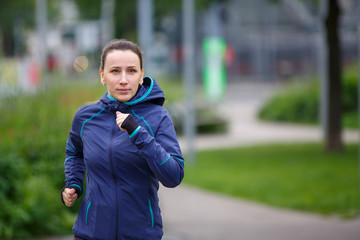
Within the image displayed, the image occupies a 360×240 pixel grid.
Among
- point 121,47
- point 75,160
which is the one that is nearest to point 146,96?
point 121,47

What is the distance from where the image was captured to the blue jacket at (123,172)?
2871 mm

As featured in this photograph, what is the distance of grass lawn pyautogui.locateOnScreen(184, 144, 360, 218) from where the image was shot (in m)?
8.27

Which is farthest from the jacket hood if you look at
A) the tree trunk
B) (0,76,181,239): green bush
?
the tree trunk

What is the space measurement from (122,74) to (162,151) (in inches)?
16.6

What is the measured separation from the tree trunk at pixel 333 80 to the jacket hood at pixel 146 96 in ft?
31.3

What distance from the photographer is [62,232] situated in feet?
20.7

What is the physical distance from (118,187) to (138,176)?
0.33ft

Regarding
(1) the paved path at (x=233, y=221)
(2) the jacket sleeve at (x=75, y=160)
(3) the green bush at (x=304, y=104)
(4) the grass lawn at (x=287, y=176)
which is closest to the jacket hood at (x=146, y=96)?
(2) the jacket sleeve at (x=75, y=160)

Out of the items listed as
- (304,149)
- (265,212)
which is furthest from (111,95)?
(304,149)

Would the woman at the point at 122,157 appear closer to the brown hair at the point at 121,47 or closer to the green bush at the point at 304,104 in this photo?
the brown hair at the point at 121,47

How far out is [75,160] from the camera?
3.21m

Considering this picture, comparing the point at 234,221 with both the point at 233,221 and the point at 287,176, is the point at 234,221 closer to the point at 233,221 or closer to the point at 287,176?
the point at 233,221

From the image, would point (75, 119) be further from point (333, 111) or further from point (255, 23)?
point (255, 23)

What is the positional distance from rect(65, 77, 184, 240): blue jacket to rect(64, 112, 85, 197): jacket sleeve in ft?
0.37
